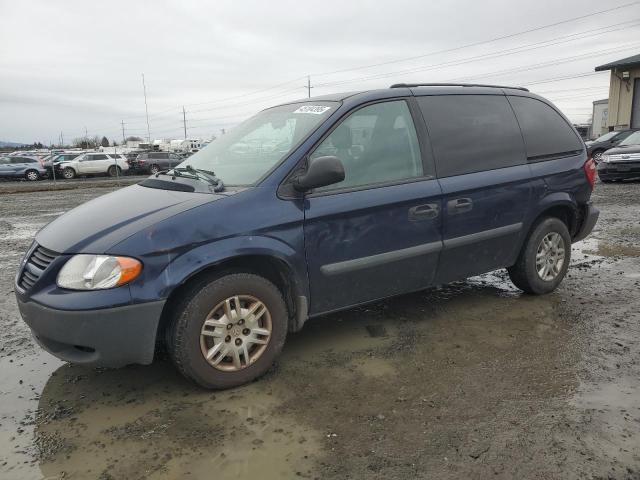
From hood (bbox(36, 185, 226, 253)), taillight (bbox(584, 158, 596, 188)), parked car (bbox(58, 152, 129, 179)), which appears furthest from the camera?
parked car (bbox(58, 152, 129, 179))

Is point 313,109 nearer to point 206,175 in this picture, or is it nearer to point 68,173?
point 206,175

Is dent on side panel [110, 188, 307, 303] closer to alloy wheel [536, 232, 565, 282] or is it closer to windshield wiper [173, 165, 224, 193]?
windshield wiper [173, 165, 224, 193]

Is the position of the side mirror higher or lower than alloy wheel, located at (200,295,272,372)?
higher

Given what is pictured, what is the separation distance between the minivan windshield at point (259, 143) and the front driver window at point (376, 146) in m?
0.18

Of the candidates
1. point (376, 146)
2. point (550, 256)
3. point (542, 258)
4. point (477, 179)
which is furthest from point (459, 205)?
point (550, 256)

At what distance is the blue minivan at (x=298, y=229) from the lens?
9.60ft

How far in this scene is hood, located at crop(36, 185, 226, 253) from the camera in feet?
9.77

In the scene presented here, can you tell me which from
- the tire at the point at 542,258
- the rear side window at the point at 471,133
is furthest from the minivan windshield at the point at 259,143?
the tire at the point at 542,258

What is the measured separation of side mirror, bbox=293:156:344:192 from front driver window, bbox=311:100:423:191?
19 centimetres

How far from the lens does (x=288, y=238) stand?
3285 mm

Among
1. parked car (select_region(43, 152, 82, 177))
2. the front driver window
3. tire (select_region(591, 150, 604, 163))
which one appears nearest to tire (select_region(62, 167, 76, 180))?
parked car (select_region(43, 152, 82, 177))

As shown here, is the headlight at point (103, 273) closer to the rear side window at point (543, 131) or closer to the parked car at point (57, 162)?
the rear side window at point (543, 131)

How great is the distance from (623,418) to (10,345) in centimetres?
422

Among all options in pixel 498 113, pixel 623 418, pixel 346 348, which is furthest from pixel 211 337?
pixel 498 113
